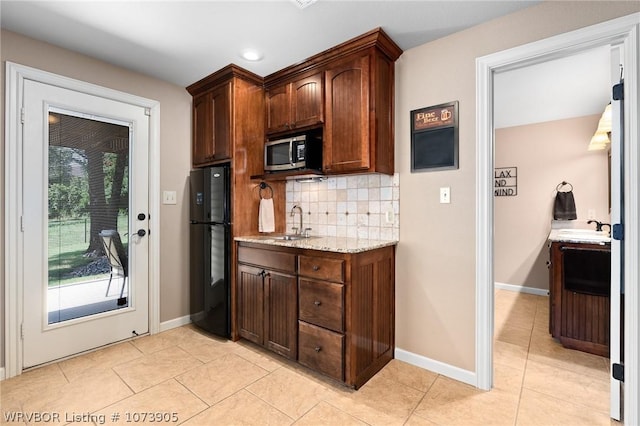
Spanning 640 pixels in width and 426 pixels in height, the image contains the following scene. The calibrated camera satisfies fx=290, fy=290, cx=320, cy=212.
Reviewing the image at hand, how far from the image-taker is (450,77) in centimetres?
209

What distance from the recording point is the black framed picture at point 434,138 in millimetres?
2073

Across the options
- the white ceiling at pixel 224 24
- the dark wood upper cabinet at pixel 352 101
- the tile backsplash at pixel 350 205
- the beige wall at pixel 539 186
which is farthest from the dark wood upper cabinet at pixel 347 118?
the beige wall at pixel 539 186

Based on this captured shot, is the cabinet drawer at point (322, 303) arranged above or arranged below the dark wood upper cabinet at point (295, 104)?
below

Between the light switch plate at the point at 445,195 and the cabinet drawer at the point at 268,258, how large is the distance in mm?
1166

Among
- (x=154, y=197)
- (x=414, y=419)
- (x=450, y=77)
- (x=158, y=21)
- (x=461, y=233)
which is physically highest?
(x=158, y=21)

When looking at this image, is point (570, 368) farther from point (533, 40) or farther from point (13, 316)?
point (13, 316)

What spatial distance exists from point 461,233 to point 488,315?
0.57 metres

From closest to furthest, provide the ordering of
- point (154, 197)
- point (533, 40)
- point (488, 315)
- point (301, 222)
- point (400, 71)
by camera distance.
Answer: point (533, 40)
point (488, 315)
point (400, 71)
point (154, 197)
point (301, 222)

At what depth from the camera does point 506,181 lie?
177 inches

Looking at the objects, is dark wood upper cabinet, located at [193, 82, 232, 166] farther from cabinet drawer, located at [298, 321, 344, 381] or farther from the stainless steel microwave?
cabinet drawer, located at [298, 321, 344, 381]

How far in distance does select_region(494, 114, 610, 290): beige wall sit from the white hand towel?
12.0 feet

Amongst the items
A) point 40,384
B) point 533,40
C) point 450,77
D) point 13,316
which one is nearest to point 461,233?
point 450,77

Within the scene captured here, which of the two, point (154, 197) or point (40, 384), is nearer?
point (40, 384)

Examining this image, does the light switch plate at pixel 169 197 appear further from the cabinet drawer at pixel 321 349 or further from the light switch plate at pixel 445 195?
the light switch plate at pixel 445 195
